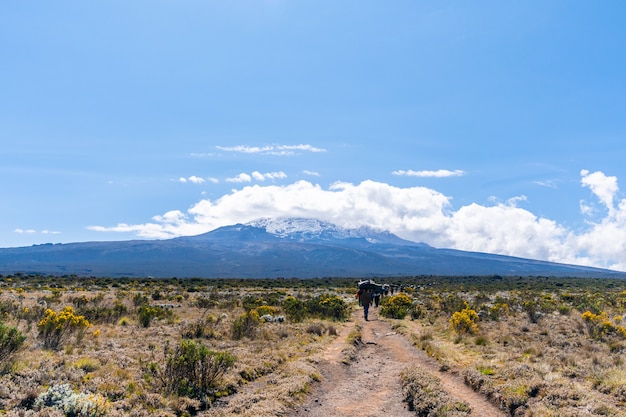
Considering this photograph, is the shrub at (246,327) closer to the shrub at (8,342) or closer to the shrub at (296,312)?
the shrub at (296,312)

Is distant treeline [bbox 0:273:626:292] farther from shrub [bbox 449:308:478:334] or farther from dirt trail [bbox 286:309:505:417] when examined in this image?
dirt trail [bbox 286:309:505:417]

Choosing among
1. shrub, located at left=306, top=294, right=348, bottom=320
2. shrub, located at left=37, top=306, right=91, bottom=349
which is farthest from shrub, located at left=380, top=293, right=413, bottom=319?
shrub, located at left=37, top=306, right=91, bottom=349

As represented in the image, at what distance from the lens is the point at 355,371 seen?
1338cm

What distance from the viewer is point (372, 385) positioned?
38.6 feet

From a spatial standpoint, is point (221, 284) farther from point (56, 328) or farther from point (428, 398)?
point (428, 398)

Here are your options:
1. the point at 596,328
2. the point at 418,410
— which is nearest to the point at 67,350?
the point at 418,410

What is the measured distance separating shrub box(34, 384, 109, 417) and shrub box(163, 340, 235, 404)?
75.4 inches

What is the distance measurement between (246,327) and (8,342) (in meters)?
8.88

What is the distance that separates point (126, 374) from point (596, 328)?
1851 centimetres

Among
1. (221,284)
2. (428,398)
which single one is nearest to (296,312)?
(428,398)

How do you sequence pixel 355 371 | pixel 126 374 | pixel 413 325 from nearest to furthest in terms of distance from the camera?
pixel 126 374 < pixel 355 371 < pixel 413 325

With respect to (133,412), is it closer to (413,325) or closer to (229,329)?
(229,329)

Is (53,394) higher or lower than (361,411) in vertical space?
higher

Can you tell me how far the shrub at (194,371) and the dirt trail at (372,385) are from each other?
229 centimetres
